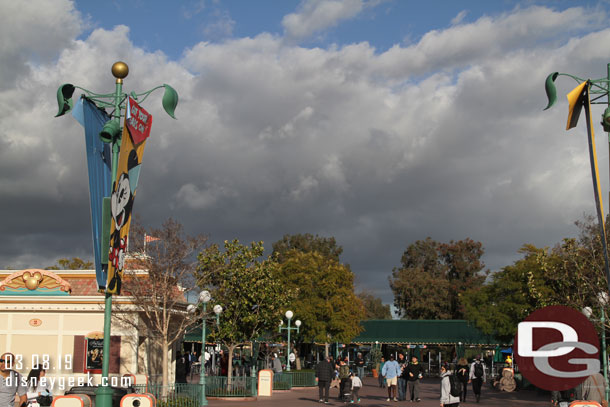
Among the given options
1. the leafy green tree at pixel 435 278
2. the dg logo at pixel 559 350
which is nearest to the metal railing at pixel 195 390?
the dg logo at pixel 559 350

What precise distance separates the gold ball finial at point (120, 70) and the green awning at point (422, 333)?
39.4 m

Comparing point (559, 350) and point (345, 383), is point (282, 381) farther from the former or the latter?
point (559, 350)

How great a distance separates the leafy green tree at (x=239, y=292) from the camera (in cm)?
2838

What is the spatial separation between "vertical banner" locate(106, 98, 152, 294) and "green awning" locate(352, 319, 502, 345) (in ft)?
129

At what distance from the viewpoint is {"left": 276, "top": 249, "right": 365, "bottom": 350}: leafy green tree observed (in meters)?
42.1

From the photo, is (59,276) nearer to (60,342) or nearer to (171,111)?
(60,342)

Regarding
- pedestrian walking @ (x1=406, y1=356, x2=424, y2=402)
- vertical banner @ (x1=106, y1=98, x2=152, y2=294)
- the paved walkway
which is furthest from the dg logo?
pedestrian walking @ (x1=406, y1=356, x2=424, y2=402)

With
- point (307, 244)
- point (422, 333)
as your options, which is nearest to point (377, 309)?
point (307, 244)

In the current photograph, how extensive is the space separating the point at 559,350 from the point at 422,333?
44486mm

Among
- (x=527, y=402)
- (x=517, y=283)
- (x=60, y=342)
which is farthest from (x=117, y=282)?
(x=517, y=283)

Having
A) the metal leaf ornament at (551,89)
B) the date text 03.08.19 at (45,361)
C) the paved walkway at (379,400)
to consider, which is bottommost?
the paved walkway at (379,400)

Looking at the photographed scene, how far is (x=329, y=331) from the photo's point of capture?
42969 millimetres

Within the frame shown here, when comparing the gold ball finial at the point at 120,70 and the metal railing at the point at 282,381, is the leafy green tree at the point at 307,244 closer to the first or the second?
the metal railing at the point at 282,381

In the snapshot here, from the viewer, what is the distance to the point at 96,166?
43.3 feet
